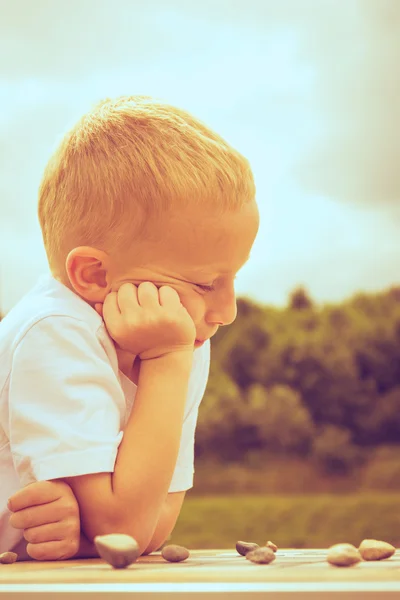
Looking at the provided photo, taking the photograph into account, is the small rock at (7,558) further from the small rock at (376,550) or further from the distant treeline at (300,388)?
the distant treeline at (300,388)

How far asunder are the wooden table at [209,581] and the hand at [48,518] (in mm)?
56

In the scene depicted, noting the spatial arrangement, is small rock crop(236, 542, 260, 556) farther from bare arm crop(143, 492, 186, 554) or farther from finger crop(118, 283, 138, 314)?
finger crop(118, 283, 138, 314)

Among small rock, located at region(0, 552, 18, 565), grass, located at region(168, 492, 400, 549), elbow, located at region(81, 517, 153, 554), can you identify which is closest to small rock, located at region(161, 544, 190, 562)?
elbow, located at region(81, 517, 153, 554)

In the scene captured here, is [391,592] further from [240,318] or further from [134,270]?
[240,318]

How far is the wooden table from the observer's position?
52 cm

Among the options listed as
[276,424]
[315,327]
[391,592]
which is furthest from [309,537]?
[391,592]

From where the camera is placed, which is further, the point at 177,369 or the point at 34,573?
the point at 177,369

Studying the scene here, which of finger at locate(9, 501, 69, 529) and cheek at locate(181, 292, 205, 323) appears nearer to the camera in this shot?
finger at locate(9, 501, 69, 529)

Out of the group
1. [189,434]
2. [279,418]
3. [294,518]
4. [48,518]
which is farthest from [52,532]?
[294,518]

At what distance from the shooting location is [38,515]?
78 cm

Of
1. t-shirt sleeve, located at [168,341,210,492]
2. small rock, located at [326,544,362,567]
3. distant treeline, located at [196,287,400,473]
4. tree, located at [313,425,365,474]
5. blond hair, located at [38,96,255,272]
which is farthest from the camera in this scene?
tree, located at [313,425,365,474]

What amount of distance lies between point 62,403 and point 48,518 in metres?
0.11

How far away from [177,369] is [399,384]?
10.4ft

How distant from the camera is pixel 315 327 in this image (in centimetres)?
410
